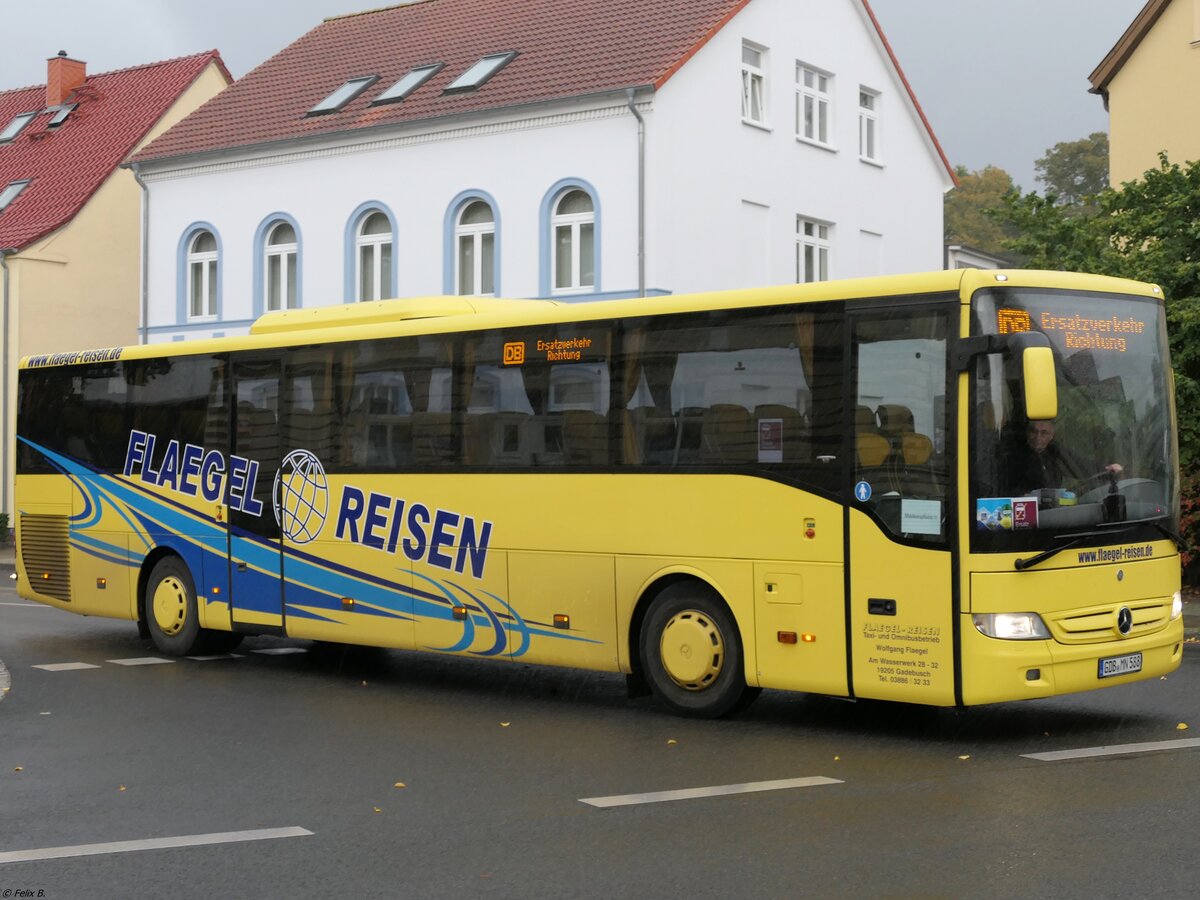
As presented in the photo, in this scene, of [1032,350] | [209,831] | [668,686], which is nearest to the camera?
[209,831]

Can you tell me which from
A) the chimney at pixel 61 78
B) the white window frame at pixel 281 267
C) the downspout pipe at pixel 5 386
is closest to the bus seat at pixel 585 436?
the white window frame at pixel 281 267

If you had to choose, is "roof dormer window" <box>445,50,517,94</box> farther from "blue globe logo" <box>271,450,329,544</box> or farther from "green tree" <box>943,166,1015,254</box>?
"green tree" <box>943,166,1015,254</box>

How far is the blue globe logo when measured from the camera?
1450cm

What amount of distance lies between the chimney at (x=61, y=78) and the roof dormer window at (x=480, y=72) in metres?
17.3

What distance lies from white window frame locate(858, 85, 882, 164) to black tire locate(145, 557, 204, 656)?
2295 cm

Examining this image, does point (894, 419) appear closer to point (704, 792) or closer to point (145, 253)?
point (704, 792)

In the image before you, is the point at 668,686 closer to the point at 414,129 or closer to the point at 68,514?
the point at 68,514

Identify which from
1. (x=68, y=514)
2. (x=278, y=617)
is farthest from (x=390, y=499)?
(x=68, y=514)

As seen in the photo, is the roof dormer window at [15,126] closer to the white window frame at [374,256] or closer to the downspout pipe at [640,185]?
the white window frame at [374,256]

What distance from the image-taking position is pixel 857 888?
6699mm

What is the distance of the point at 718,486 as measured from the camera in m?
11.5

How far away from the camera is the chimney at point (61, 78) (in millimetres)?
45594

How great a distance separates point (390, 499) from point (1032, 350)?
231 inches

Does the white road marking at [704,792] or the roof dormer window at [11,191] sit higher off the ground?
the roof dormer window at [11,191]
